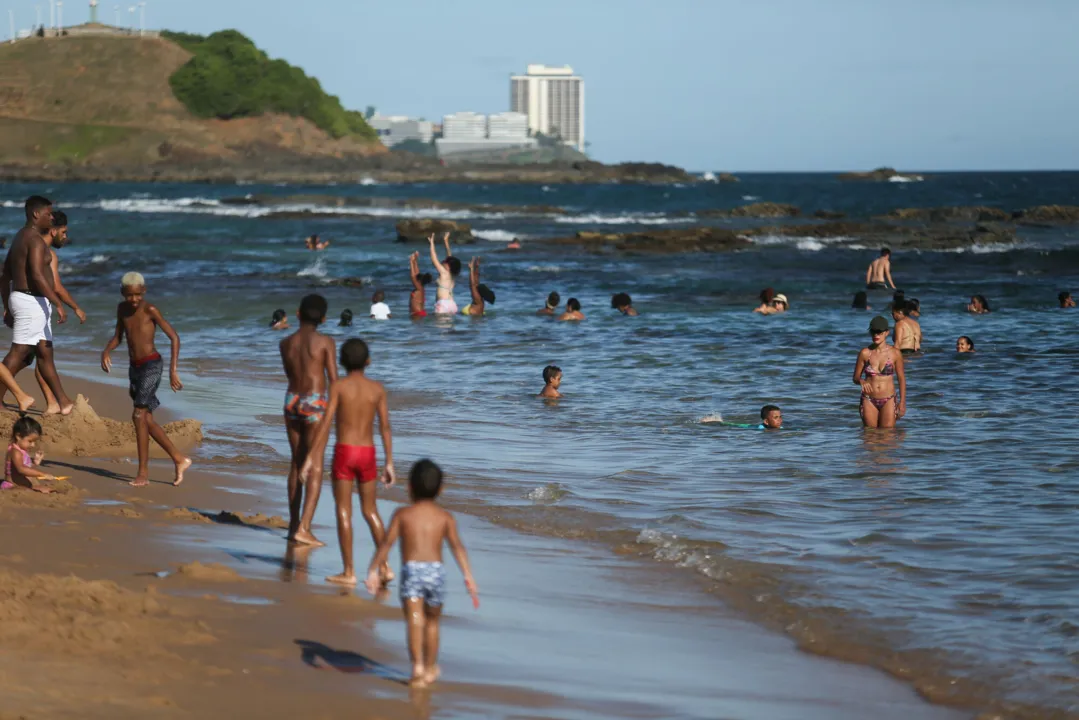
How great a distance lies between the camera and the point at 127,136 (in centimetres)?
Result: 16138

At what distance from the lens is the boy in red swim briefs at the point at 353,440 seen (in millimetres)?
6676

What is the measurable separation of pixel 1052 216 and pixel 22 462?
58626 mm

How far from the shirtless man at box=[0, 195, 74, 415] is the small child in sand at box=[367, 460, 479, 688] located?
611 cm

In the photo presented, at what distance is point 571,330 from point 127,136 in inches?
5938

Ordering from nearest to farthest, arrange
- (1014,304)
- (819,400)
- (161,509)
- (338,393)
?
1. (338,393)
2. (161,509)
3. (819,400)
4. (1014,304)

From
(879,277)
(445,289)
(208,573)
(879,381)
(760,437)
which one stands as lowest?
(760,437)

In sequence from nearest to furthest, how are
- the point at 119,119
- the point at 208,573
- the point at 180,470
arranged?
the point at 208,573
the point at 180,470
the point at 119,119

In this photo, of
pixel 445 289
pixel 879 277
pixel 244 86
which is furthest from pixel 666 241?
pixel 244 86

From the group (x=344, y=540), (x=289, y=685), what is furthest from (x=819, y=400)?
(x=289, y=685)

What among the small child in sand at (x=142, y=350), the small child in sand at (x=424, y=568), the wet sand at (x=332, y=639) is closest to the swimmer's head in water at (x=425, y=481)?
the small child in sand at (x=424, y=568)

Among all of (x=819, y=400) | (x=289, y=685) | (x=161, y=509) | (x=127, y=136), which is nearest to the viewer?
(x=289, y=685)

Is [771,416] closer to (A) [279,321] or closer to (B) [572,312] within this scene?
(B) [572,312]

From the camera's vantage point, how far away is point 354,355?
656 cm

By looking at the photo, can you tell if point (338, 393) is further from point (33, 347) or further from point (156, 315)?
point (33, 347)
